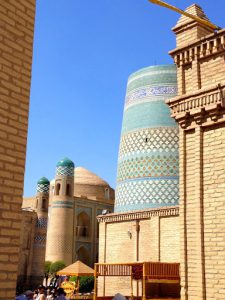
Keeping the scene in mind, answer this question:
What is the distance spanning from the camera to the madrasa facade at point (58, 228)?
29.2m

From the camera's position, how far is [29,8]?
3.91 metres

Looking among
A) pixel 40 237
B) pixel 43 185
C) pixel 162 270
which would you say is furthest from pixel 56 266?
pixel 162 270

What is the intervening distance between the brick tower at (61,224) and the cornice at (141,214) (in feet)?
54.0

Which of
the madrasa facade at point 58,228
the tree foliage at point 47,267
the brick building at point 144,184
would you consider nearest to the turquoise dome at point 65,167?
the madrasa facade at point 58,228

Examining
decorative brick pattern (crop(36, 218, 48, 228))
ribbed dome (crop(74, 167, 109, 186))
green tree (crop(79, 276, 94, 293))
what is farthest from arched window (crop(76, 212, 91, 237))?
green tree (crop(79, 276, 94, 293))

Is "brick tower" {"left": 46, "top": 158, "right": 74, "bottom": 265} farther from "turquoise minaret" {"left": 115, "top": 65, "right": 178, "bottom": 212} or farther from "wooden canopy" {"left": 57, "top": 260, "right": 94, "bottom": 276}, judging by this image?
"wooden canopy" {"left": 57, "top": 260, "right": 94, "bottom": 276}

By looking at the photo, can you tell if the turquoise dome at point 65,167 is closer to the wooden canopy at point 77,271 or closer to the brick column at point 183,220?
the wooden canopy at point 77,271

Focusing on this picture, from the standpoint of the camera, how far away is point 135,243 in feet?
43.7

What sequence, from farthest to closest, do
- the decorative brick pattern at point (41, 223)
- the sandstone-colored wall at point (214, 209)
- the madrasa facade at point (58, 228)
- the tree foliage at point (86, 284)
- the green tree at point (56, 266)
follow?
the decorative brick pattern at point (41, 223) < the madrasa facade at point (58, 228) < the green tree at point (56, 266) < the tree foliage at point (86, 284) < the sandstone-colored wall at point (214, 209)

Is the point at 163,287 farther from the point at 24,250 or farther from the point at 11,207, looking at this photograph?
the point at 24,250

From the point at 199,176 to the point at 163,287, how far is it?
6.32 m

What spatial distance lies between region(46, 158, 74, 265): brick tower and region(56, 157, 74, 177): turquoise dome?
0.35 metres

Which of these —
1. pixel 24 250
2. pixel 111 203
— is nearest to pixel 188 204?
pixel 24 250

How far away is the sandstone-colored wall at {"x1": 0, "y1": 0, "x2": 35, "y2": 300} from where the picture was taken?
10.9ft
